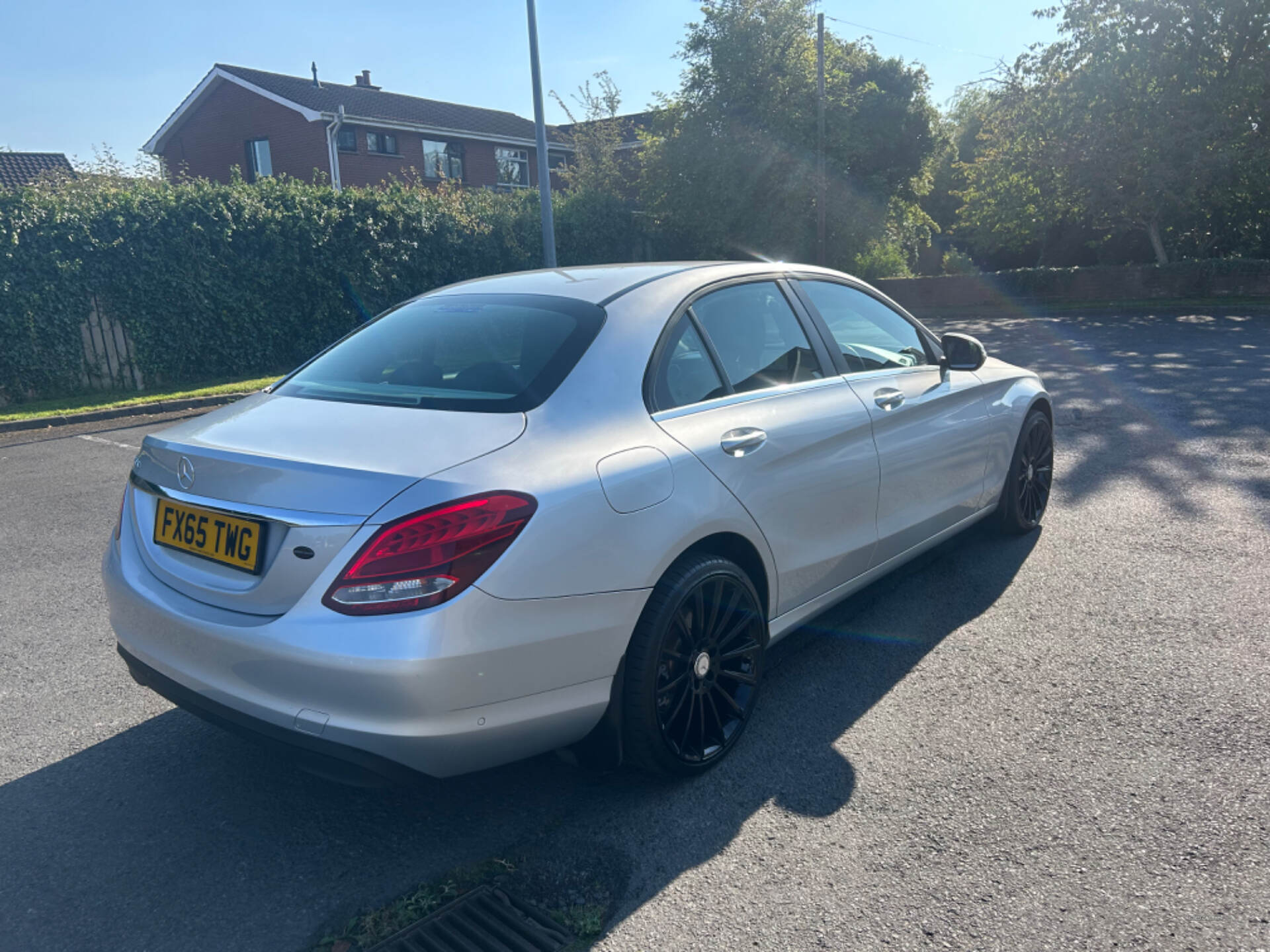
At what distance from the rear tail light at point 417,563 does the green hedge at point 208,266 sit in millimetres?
12860

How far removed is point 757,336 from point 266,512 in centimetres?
190

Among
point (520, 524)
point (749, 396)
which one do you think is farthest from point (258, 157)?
point (520, 524)

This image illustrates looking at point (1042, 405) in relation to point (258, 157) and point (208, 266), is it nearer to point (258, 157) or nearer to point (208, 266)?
point (208, 266)

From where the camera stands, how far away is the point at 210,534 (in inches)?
102

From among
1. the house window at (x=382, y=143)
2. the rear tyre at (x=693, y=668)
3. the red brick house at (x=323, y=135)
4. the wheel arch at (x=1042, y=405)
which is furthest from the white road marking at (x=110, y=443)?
the house window at (x=382, y=143)

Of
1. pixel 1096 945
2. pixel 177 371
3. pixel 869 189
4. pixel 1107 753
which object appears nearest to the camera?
pixel 1096 945

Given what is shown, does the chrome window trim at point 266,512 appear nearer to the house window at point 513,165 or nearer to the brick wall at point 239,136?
the brick wall at point 239,136

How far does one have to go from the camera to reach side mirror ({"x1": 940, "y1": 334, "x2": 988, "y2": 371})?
14.9 ft

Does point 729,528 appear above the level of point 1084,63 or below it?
below

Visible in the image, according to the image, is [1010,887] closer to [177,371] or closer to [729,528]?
[729,528]

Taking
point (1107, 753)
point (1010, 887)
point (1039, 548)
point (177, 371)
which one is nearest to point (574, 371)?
point (1010, 887)

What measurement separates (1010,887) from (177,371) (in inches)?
573

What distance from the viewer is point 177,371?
47.1 feet

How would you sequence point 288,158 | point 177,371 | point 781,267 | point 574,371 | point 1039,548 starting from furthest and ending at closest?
point 288,158 < point 177,371 < point 1039,548 < point 781,267 < point 574,371
